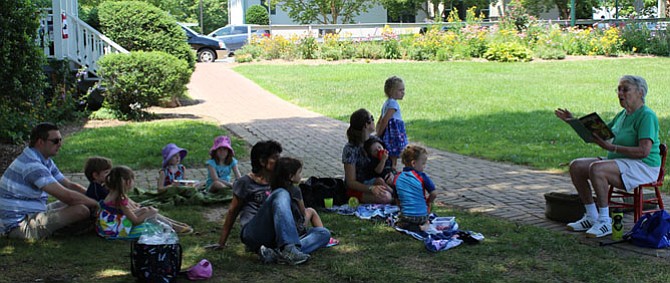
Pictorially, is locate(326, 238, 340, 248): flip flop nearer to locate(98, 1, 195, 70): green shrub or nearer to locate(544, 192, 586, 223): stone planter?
locate(544, 192, 586, 223): stone planter

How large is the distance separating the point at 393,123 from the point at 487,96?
966cm

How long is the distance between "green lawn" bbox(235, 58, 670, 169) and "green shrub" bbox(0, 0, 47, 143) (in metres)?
5.74

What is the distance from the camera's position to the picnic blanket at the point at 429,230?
19.5 feet

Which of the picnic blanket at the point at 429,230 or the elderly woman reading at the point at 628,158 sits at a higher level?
the elderly woman reading at the point at 628,158

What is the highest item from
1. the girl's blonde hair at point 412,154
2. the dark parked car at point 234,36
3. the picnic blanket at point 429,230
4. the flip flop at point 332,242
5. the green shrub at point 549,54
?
the dark parked car at point 234,36

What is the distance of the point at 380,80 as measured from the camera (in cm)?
2075

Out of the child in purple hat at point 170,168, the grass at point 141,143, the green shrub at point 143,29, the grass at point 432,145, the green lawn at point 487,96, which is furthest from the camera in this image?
the green shrub at point 143,29

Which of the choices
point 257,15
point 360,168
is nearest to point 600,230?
point 360,168

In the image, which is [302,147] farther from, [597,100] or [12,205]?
[597,100]

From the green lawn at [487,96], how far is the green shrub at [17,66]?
18.8 feet

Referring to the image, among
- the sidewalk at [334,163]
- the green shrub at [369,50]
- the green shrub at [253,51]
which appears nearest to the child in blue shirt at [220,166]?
the sidewalk at [334,163]

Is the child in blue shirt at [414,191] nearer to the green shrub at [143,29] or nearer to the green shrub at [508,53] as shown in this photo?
the green shrub at [143,29]

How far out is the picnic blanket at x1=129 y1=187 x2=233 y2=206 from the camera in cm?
773

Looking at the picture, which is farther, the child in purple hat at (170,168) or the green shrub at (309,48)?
the green shrub at (309,48)
